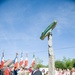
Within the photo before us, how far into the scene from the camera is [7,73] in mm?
16125

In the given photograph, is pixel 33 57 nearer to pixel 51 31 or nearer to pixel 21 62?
pixel 21 62

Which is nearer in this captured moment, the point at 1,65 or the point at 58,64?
the point at 1,65

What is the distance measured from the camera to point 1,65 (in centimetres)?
2470

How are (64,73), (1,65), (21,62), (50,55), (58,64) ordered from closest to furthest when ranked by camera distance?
(50,55) → (64,73) → (1,65) → (21,62) → (58,64)

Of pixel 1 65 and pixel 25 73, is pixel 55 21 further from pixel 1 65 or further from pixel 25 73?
pixel 1 65

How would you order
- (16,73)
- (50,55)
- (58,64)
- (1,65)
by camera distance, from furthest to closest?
(58,64) < (1,65) < (16,73) < (50,55)

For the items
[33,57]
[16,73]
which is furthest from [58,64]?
[16,73]

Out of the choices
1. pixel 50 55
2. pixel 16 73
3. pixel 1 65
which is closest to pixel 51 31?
pixel 50 55

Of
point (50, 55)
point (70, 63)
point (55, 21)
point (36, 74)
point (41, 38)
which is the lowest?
point (36, 74)

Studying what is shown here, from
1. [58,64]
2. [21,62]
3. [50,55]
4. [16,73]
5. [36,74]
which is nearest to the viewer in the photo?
[36,74]

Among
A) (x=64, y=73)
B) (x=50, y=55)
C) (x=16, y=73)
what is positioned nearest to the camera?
(x=50, y=55)

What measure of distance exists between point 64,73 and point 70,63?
58838mm

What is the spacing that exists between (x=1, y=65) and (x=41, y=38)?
59.5ft

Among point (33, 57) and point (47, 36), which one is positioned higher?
point (33, 57)
